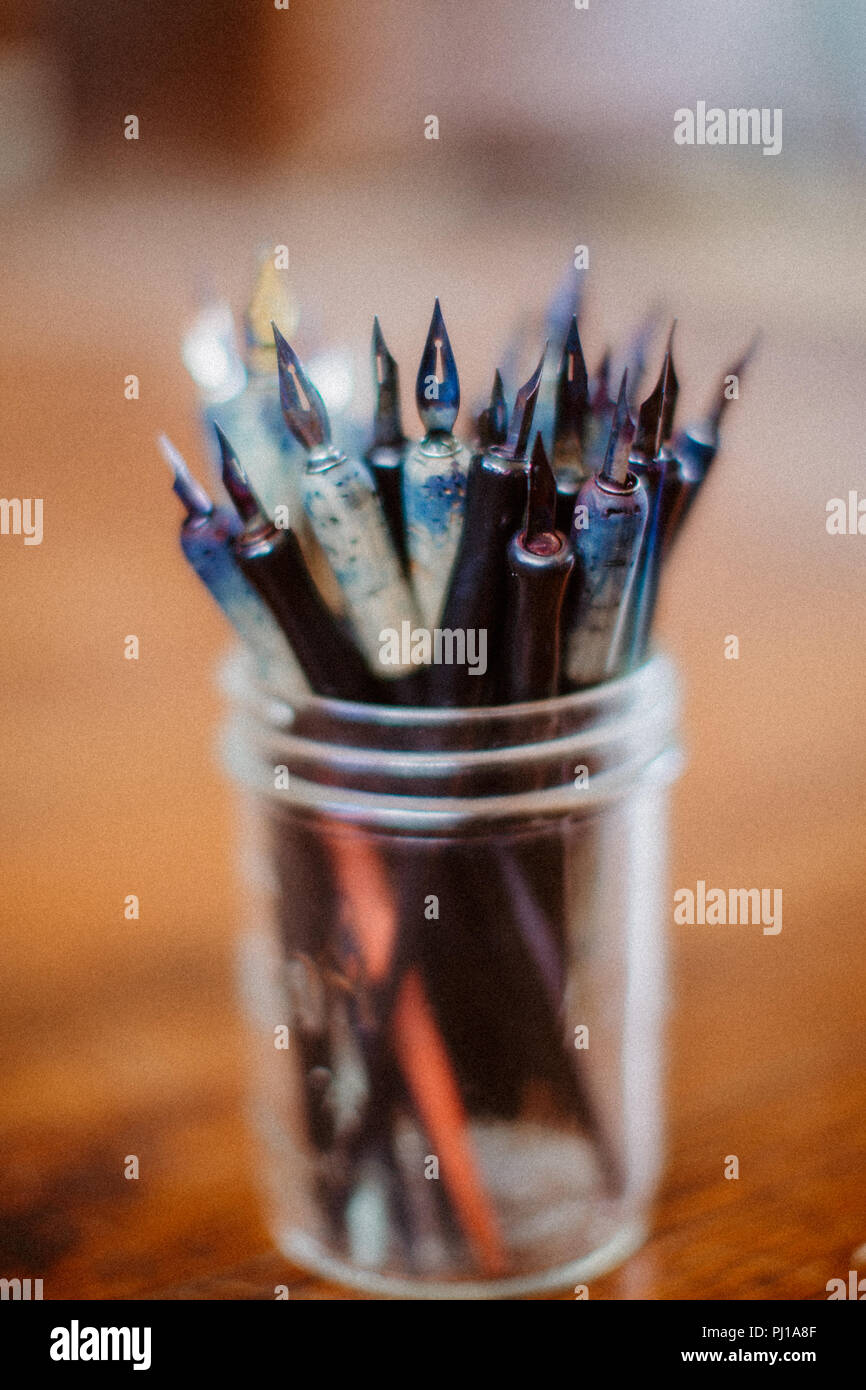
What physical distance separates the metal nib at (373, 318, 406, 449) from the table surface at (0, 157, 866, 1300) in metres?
0.07

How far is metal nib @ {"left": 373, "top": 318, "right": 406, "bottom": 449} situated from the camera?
240mm

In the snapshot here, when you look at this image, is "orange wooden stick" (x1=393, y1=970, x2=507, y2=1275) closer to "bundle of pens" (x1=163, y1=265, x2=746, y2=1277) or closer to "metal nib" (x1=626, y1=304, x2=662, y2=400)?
"bundle of pens" (x1=163, y1=265, x2=746, y2=1277)

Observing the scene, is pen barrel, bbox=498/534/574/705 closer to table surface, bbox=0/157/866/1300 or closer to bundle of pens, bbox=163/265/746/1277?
bundle of pens, bbox=163/265/746/1277

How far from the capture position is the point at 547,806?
248 millimetres

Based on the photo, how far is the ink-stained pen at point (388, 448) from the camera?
24cm

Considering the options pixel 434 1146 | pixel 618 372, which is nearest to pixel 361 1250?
pixel 434 1146

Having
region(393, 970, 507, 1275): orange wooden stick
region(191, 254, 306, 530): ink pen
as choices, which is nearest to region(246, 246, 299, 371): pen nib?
region(191, 254, 306, 530): ink pen

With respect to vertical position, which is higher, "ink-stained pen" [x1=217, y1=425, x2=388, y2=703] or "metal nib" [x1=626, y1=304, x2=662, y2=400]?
"metal nib" [x1=626, y1=304, x2=662, y2=400]

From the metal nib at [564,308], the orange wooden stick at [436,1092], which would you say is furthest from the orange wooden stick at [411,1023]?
the metal nib at [564,308]

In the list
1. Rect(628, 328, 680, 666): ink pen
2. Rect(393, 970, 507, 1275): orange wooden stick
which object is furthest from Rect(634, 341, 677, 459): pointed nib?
Rect(393, 970, 507, 1275): orange wooden stick

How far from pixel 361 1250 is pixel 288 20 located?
26cm

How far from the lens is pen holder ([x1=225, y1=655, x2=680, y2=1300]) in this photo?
245 millimetres

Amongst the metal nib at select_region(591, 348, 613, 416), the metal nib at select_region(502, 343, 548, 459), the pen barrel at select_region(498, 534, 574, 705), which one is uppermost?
the metal nib at select_region(591, 348, 613, 416)

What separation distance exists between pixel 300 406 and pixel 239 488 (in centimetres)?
2
